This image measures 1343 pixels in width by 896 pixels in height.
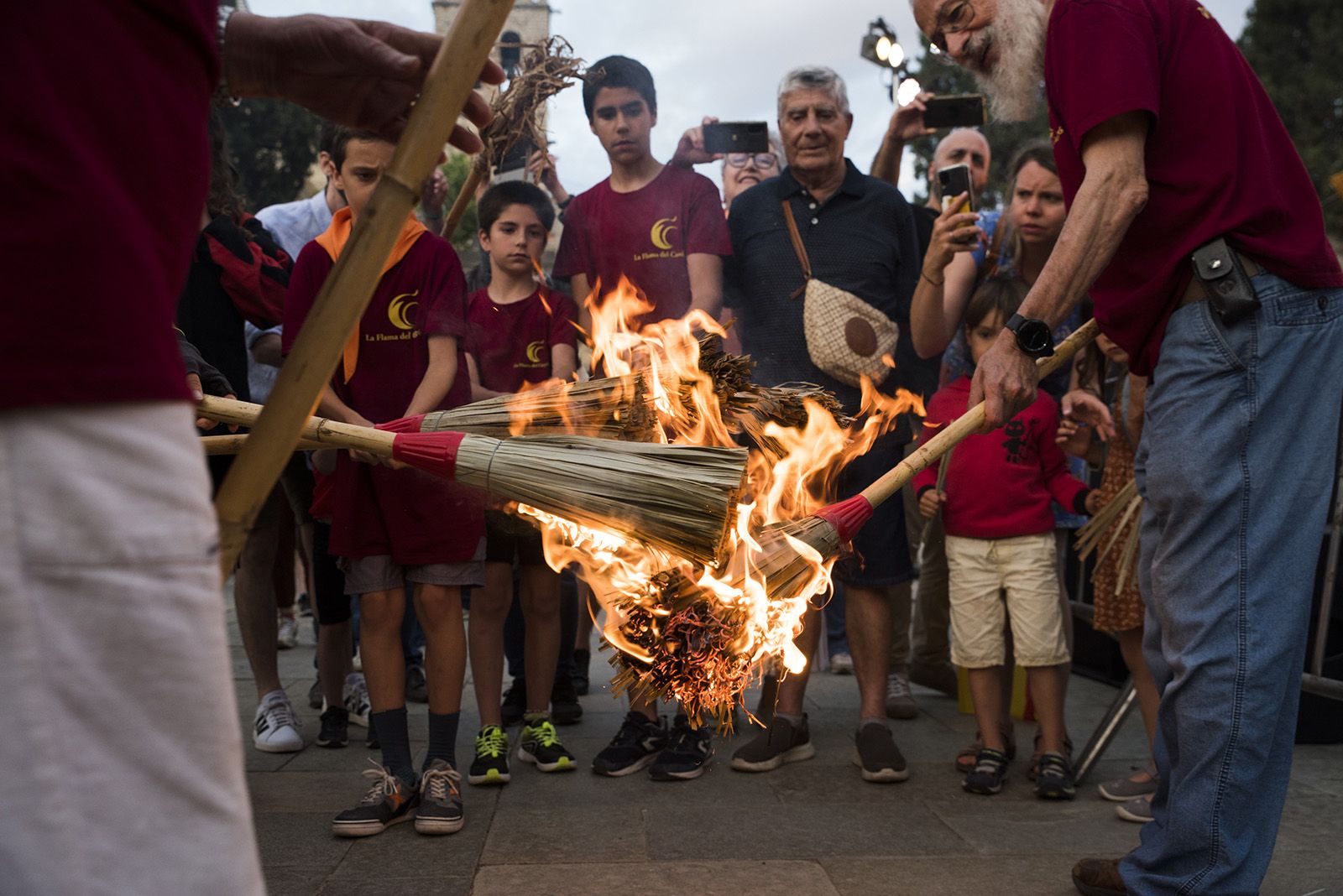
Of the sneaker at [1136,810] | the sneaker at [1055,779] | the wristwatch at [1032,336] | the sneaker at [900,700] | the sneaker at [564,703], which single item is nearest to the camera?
the wristwatch at [1032,336]

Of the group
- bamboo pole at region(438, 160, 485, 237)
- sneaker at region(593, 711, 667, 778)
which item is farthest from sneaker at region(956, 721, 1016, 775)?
bamboo pole at region(438, 160, 485, 237)

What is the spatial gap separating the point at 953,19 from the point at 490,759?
290 cm

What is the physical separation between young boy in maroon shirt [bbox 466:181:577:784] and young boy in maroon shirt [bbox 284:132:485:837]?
330 mm

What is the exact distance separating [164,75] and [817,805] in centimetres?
344

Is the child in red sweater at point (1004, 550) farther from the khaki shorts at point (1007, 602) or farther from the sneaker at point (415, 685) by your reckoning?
the sneaker at point (415, 685)

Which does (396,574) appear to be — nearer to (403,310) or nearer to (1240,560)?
(403,310)

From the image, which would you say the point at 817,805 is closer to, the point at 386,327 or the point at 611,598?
the point at 611,598

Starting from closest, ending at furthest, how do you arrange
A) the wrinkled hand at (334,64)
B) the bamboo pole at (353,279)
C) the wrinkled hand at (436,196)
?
the bamboo pole at (353,279)
the wrinkled hand at (334,64)
the wrinkled hand at (436,196)

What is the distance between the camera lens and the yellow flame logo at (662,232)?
512cm

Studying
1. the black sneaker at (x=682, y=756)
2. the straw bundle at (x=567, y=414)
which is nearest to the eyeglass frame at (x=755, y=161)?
the black sneaker at (x=682, y=756)

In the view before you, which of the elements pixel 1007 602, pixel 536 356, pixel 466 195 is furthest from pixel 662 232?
pixel 1007 602

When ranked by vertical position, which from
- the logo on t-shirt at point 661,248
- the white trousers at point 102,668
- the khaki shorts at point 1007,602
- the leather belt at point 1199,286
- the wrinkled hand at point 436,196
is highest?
the wrinkled hand at point 436,196

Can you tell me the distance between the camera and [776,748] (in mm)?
4684

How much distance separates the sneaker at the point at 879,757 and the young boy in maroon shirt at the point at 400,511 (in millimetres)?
1516
